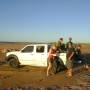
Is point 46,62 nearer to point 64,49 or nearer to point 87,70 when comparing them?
point 64,49

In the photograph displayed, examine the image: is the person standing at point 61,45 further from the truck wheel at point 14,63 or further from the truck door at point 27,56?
the truck wheel at point 14,63

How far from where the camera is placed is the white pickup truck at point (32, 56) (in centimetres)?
1756

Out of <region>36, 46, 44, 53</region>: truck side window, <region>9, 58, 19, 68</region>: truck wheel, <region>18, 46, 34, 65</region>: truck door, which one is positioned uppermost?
<region>36, 46, 44, 53</region>: truck side window

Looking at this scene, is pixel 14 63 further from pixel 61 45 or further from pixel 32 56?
pixel 61 45

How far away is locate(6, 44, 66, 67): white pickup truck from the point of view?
17562mm

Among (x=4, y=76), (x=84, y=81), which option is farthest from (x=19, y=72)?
(x=84, y=81)

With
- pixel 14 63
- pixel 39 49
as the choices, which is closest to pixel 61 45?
pixel 39 49

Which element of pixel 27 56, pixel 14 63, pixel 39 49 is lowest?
pixel 14 63

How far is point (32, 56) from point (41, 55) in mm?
761

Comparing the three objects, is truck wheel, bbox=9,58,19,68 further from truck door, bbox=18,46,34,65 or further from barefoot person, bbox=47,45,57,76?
barefoot person, bbox=47,45,57,76

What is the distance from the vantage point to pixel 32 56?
18.1 m

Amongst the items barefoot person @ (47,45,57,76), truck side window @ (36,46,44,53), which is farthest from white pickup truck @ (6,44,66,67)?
barefoot person @ (47,45,57,76)

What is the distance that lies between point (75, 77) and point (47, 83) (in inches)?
82.8

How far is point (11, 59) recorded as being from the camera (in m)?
19.2
